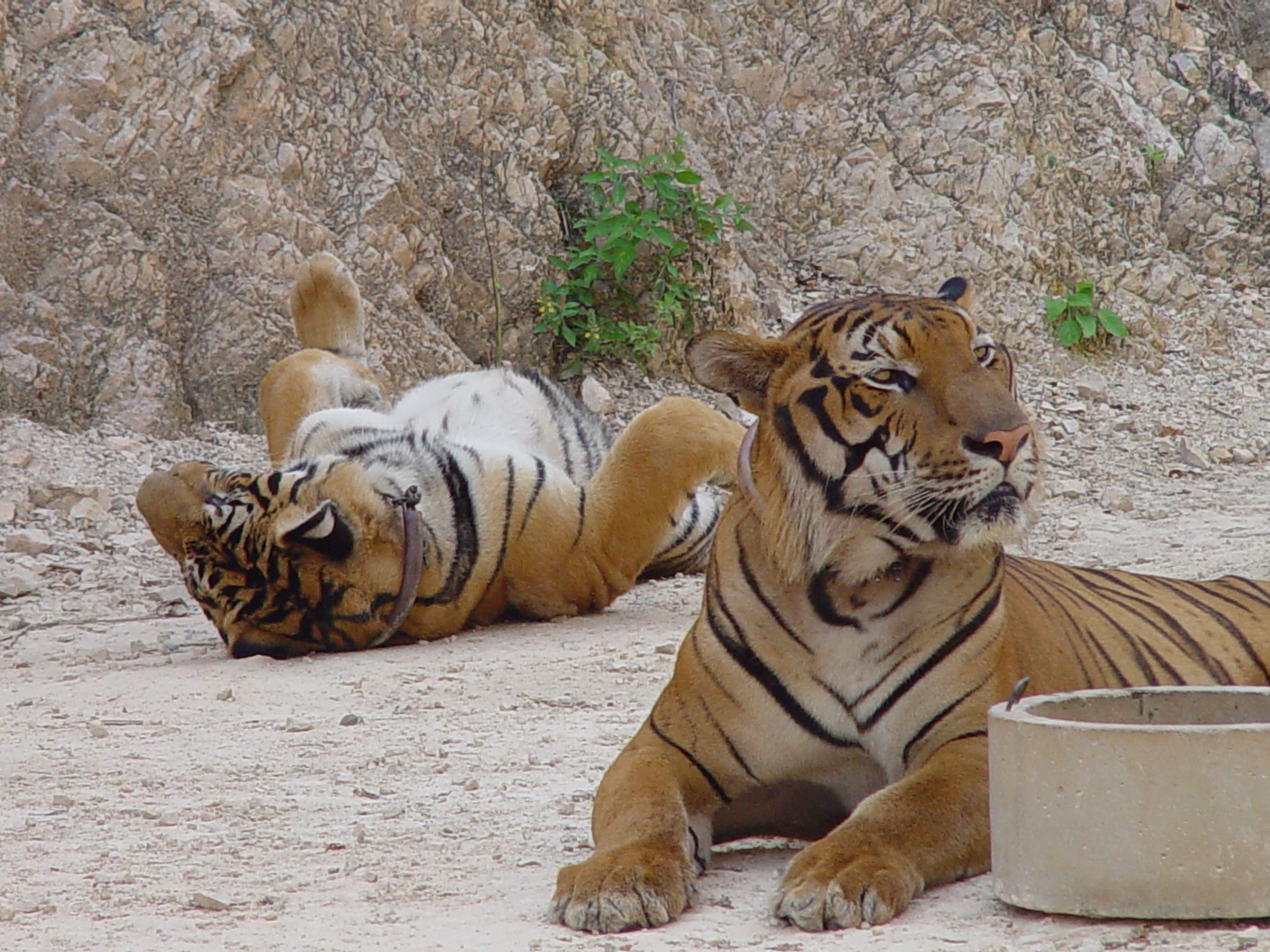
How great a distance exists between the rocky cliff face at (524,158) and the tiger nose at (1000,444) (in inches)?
197

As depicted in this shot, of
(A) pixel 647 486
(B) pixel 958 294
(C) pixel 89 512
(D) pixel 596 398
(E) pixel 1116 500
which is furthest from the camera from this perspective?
(D) pixel 596 398

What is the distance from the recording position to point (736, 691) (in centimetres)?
259

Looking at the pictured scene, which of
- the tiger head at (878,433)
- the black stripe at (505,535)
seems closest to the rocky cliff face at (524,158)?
the black stripe at (505,535)

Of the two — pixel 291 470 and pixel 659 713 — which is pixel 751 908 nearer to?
pixel 659 713

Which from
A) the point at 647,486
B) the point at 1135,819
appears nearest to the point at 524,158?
the point at 647,486

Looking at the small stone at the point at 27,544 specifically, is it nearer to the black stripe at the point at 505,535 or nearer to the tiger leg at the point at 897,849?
the black stripe at the point at 505,535

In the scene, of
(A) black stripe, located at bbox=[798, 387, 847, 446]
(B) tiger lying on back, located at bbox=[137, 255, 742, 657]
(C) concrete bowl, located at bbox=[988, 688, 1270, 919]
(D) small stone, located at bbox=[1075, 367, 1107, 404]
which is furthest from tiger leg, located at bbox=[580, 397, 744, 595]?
(D) small stone, located at bbox=[1075, 367, 1107, 404]

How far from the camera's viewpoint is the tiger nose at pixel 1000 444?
7.89ft

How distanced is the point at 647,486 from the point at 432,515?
0.65 metres

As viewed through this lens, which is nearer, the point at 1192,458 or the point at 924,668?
the point at 924,668

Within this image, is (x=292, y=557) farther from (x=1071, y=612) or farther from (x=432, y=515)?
(x=1071, y=612)

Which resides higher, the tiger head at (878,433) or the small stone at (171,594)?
the tiger head at (878,433)

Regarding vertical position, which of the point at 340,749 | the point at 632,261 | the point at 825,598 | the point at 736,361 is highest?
the point at 632,261

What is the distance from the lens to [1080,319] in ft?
27.9
